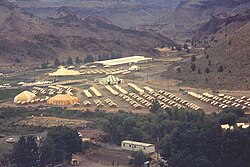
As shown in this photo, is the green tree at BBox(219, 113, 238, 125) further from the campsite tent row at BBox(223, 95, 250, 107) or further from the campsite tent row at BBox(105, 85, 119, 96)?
the campsite tent row at BBox(105, 85, 119, 96)

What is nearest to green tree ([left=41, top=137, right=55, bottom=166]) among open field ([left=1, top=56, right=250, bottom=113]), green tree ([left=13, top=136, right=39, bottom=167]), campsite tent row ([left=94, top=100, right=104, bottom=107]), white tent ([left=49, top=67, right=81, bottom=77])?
green tree ([left=13, top=136, right=39, bottom=167])

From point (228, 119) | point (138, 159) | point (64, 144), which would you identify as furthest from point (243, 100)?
point (64, 144)

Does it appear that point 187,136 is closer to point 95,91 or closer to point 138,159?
point 138,159

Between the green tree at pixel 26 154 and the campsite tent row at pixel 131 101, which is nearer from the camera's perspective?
the green tree at pixel 26 154

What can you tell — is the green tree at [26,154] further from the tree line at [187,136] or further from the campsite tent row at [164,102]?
the campsite tent row at [164,102]

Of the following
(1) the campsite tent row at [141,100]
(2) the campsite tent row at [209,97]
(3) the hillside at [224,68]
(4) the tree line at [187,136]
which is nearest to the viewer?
(4) the tree line at [187,136]

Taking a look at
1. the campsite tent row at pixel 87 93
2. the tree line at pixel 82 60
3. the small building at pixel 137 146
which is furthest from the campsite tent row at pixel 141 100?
the tree line at pixel 82 60

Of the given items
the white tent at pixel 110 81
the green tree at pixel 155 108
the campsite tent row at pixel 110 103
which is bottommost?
the green tree at pixel 155 108
